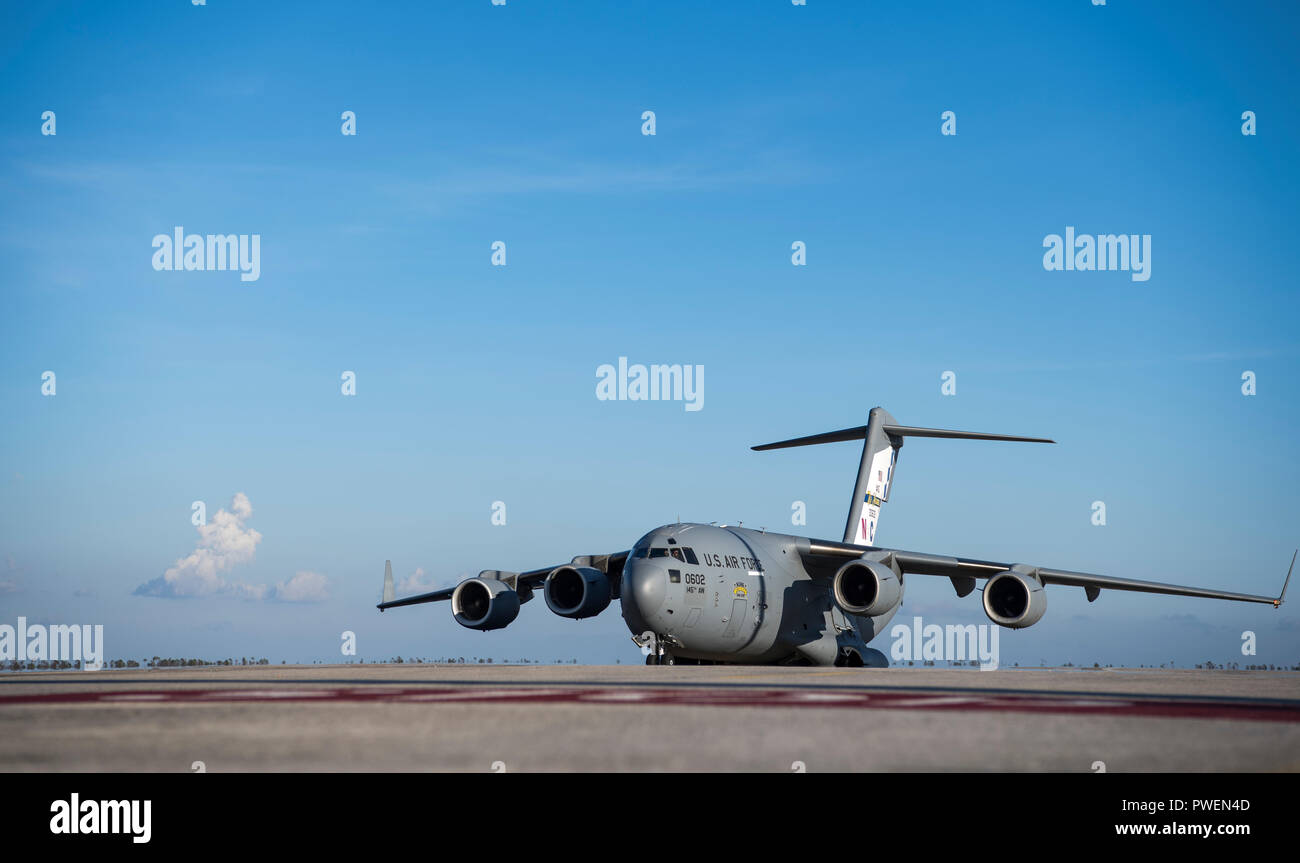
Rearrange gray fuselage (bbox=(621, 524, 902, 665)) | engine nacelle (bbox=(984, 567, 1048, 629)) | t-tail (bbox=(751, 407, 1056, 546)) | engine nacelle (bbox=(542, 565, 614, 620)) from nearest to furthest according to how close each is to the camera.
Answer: gray fuselage (bbox=(621, 524, 902, 665)) → engine nacelle (bbox=(984, 567, 1048, 629)) → engine nacelle (bbox=(542, 565, 614, 620)) → t-tail (bbox=(751, 407, 1056, 546))

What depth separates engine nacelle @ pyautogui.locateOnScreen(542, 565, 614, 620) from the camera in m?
34.8

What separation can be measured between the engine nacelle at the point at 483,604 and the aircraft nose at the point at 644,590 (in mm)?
6769

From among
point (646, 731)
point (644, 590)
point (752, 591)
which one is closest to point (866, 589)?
point (752, 591)

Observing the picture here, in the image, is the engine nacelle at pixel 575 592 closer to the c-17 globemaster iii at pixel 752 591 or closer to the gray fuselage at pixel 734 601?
the c-17 globemaster iii at pixel 752 591

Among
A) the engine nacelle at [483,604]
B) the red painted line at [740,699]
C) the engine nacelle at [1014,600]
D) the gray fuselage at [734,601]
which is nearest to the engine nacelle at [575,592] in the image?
the engine nacelle at [483,604]

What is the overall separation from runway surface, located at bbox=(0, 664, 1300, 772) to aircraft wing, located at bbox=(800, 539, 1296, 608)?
1962cm

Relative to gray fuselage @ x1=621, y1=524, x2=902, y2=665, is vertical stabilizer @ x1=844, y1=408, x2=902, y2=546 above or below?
above

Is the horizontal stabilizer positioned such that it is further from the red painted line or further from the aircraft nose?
the red painted line

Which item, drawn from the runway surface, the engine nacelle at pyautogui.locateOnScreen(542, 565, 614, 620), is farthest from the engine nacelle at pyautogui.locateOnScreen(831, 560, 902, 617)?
the runway surface

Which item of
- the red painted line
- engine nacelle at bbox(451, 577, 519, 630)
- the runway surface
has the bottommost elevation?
engine nacelle at bbox(451, 577, 519, 630)

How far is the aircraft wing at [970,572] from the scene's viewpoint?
34.5m

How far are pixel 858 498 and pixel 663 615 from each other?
14.5 metres
